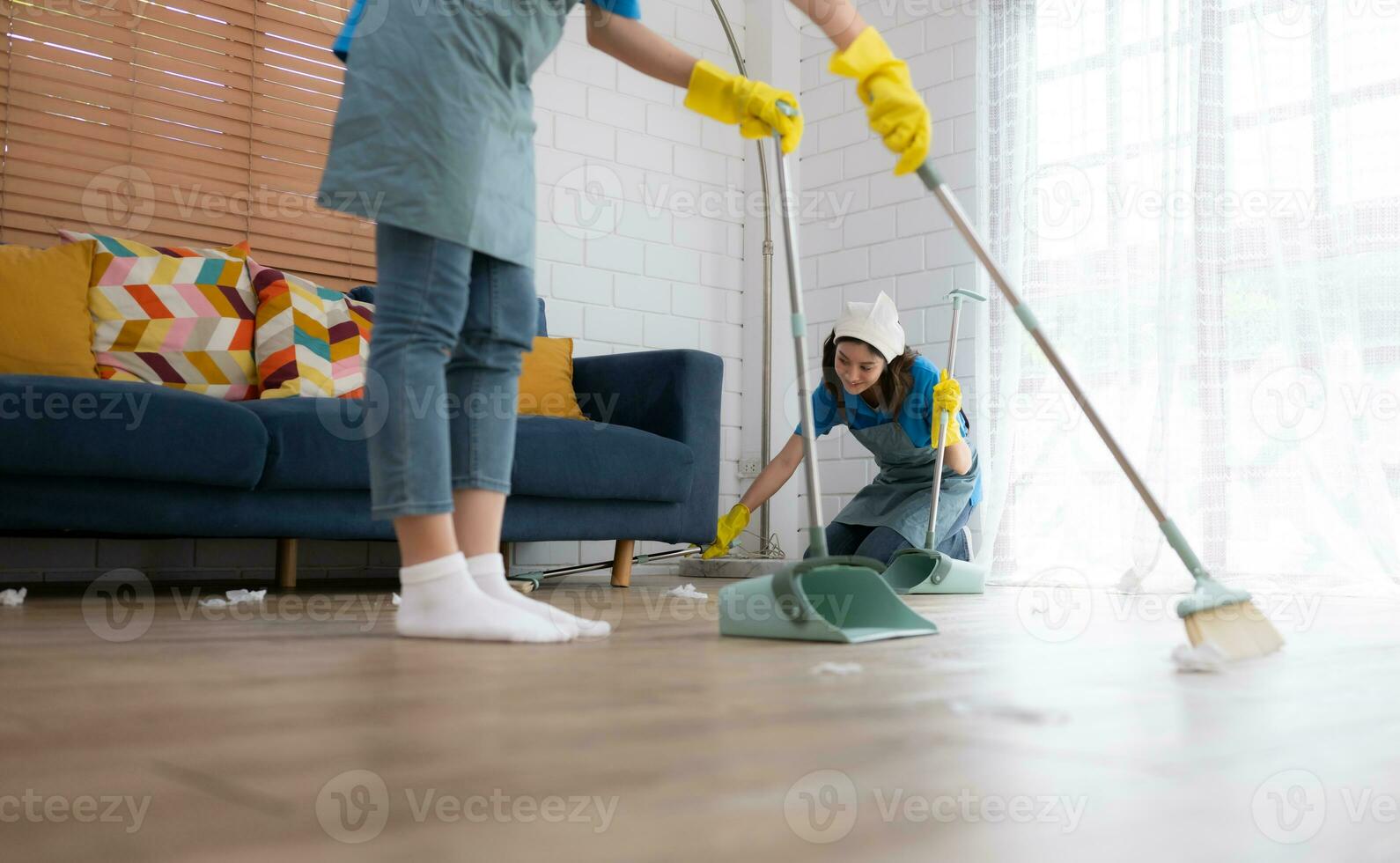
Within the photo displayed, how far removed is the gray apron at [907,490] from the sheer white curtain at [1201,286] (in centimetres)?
46

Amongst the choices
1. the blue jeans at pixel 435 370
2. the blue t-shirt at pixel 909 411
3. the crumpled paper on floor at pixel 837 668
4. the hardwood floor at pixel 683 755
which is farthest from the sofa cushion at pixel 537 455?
the crumpled paper on floor at pixel 837 668

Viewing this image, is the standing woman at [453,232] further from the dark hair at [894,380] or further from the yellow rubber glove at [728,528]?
the yellow rubber glove at [728,528]

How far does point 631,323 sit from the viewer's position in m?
4.05

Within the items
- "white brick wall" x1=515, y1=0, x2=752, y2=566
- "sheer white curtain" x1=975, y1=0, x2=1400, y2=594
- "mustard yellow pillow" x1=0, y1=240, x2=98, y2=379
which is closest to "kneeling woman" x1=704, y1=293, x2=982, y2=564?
"sheer white curtain" x1=975, y1=0, x2=1400, y2=594

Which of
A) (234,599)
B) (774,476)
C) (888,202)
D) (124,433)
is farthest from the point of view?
(888,202)

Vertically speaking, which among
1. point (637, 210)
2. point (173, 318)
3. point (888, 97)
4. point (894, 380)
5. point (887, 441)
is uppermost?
point (637, 210)

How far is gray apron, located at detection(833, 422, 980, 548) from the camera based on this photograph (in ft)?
9.67

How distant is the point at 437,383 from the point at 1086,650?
851mm

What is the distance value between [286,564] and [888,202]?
250 cm

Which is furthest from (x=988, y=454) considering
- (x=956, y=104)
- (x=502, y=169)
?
(x=502, y=169)

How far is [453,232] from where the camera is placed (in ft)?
4.38

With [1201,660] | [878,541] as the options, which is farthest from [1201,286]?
[1201,660]

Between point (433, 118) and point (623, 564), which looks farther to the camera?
point (623, 564)

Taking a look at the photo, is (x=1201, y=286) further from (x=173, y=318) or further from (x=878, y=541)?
(x=173, y=318)
